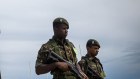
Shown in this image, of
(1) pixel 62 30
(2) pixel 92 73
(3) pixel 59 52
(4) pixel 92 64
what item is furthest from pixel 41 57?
(4) pixel 92 64

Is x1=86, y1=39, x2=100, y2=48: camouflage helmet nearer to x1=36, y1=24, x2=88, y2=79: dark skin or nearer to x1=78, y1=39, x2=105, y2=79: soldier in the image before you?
x1=78, y1=39, x2=105, y2=79: soldier

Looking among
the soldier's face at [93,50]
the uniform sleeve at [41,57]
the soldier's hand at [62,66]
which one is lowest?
the soldier's hand at [62,66]

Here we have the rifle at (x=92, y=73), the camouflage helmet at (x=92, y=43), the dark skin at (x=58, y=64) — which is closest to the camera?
the dark skin at (x=58, y=64)

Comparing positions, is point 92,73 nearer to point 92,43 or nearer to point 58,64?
point 92,43

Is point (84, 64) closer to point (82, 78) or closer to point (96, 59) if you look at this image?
point (96, 59)

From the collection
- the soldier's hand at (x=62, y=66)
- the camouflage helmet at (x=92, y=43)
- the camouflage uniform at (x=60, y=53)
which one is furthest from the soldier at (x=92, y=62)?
the soldier's hand at (x=62, y=66)

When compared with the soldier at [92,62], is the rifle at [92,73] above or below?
below

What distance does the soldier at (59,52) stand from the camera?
6293 millimetres

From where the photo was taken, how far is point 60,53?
665 cm

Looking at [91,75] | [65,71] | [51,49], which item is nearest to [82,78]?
[65,71]

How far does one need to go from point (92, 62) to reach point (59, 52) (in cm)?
359

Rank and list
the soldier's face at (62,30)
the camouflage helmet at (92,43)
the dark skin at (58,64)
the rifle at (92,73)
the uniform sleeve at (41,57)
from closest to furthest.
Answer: the dark skin at (58,64), the uniform sleeve at (41,57), the soldier's face at (62,30), the rifle at (92,73), the camouflage helmet at (92,43)

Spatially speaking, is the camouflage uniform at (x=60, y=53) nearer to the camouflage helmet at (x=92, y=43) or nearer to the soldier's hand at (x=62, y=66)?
the soldier's hand at (x=62, y=66)

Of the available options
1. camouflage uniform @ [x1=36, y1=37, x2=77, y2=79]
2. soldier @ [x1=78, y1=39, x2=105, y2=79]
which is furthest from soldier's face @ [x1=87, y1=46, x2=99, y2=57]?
camouflage uniform @ [x1=36, y1=37, x2=77, y2=79]
